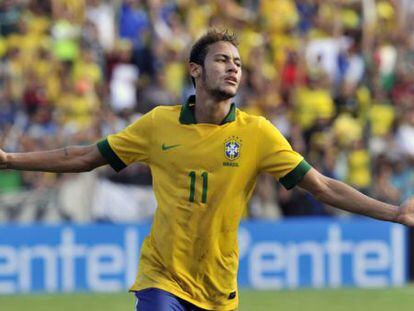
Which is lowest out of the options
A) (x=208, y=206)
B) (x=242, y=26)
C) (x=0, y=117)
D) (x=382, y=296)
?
(x=382, y=296)

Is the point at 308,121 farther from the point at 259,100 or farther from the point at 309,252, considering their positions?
the point at 309,252

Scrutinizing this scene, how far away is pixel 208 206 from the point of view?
6.79 m

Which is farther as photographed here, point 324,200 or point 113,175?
point 113,175

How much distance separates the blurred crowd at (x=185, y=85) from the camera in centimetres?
1557

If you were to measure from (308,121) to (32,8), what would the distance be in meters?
5.00

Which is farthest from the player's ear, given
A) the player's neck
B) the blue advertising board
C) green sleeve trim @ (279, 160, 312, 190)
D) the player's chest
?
the blue advertising board

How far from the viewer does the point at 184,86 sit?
56.0 ft

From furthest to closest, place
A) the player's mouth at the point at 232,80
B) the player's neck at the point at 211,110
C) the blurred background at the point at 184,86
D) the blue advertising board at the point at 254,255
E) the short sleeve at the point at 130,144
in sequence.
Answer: the blurred background at the point at 184,86
the blue advertising board at the point at 254,255
the short sleeve at the point at 130,144
the player's neck at the point at 211,110
the player's mouth at the point at 232,80

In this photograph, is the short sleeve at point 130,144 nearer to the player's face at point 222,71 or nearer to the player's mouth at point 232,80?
the player's face at point 222,71

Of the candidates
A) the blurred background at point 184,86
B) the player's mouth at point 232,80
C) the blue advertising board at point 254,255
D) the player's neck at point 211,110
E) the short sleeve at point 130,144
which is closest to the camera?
the player's mouth at point 232,80

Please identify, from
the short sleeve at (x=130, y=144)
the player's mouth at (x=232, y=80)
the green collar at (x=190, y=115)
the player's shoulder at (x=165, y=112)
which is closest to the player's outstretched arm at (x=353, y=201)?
the green collar at (x=190, y=115)

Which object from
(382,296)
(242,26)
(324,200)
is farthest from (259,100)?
(324,200)

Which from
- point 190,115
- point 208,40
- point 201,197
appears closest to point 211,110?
point 190,115

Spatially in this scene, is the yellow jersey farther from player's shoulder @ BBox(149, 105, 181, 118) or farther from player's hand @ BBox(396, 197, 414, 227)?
player's hand @ BBox(396, 197, 414, 227)
